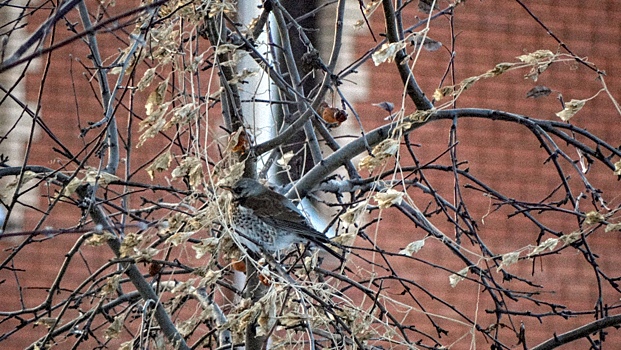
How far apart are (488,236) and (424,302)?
2.61 feet

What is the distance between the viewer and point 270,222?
140 inches

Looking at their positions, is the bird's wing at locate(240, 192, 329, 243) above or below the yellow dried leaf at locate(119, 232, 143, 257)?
above

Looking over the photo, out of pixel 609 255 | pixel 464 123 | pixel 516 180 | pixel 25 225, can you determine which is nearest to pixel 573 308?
pixel 609 255

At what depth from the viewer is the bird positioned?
131 inches

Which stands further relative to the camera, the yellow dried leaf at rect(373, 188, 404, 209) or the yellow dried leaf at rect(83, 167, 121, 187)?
the yellow dried leaf at rect(83, 167, 121, 187)

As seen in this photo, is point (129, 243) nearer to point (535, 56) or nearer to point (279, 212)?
point (279, 212)

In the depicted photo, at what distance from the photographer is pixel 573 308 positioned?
23.7ft

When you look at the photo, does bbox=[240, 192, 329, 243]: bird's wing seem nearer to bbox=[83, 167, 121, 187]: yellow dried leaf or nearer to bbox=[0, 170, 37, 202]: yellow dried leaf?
bbox=[83, 167, 121, 187]: yellow dried leaf

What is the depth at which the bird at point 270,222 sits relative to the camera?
10.9ft

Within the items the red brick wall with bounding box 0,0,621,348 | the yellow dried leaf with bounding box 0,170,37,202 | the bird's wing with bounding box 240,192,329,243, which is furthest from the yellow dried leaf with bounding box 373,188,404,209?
the red brick wall with bounding box 0,0,621,348

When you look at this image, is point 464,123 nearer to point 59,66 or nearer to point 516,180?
point 516,180

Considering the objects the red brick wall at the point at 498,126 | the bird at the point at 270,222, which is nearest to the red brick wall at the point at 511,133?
the red brick wall at the point at 498,126

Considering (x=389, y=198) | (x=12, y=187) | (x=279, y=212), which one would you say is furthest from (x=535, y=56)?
(x=12, y=187)

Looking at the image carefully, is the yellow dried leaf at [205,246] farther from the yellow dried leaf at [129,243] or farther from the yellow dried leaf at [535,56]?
the yellow dried leaf at [535,56]
